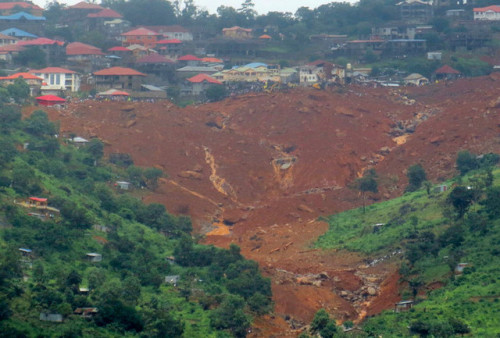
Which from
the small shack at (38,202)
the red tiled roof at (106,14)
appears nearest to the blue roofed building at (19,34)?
the red tiled roof at (106,14)

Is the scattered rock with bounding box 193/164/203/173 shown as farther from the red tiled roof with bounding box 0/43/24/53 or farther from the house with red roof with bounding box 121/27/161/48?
the house with red roof with bounding box 121/27/161/48

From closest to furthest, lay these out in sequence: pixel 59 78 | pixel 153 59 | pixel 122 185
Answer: pixel 122 185 < pixel 59 78 < pixel 153 59

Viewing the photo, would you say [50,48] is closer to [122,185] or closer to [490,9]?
[122,185]

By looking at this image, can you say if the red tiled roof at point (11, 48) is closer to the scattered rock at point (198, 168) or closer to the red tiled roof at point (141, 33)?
the red tiled roof at point (141, 33)

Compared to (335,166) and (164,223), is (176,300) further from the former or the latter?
(335,166)

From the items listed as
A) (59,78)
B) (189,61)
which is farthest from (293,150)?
(189,61)

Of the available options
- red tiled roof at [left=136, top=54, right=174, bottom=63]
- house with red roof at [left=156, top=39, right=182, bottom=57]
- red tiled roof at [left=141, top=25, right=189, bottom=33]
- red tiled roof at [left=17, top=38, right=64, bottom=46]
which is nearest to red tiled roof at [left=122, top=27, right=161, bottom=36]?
house with red roof at [left=156, top=39, right=182, bottom=57]
